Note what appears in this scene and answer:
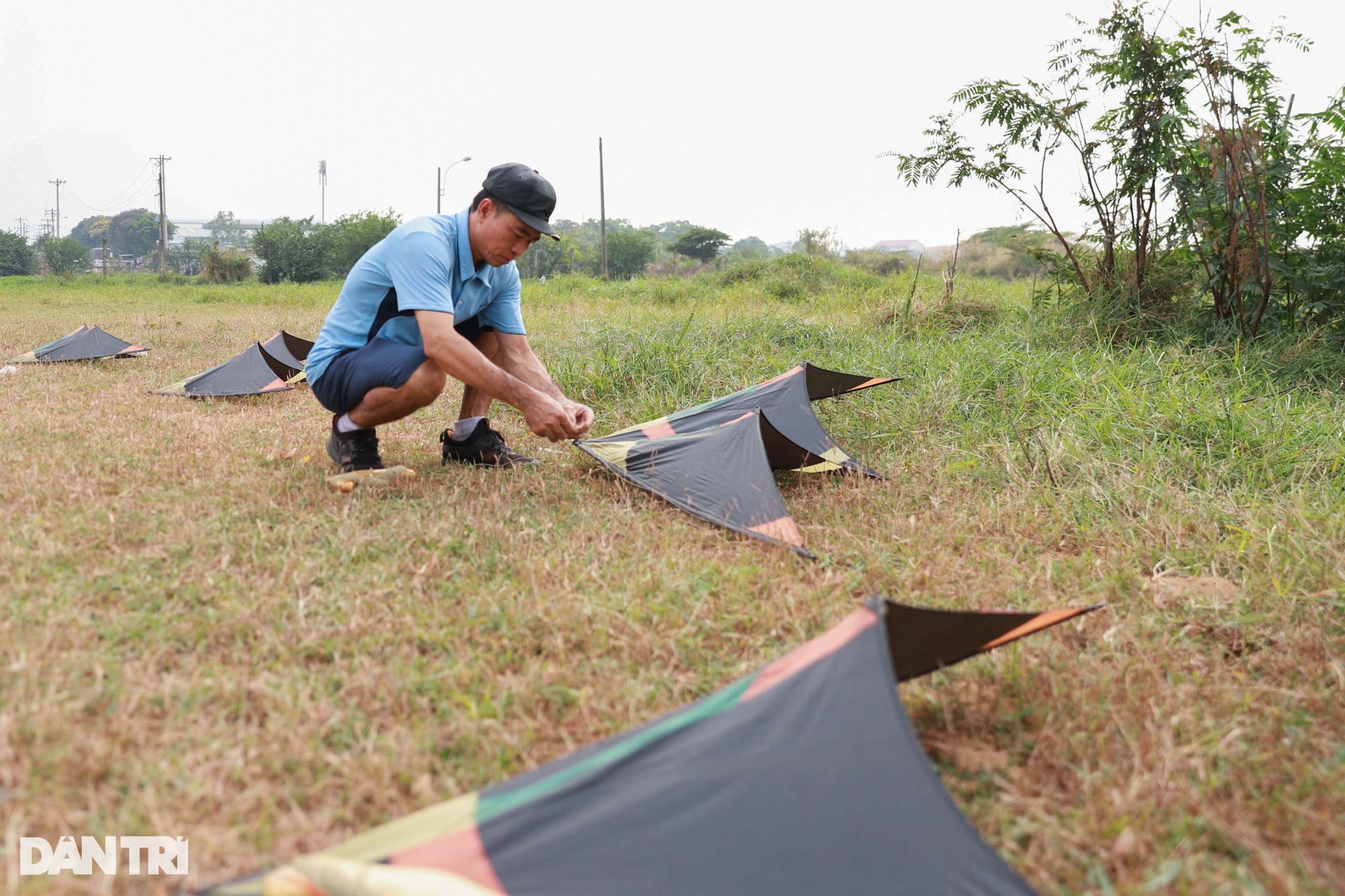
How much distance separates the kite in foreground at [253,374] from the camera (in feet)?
16.4

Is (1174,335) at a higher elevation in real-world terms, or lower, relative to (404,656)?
higher

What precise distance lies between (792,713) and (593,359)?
12.8 ft

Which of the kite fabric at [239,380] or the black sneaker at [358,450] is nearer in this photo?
the black sneaker at [358,450]

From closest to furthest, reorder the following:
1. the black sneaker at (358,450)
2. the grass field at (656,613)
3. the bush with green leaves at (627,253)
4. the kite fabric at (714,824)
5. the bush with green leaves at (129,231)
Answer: the kite fabric at (714,824) → the grass field at (656,613) → the black sneaker at (358,450) → the bush with green leaves at (627,253) → the bush with green leaves at (129,231)

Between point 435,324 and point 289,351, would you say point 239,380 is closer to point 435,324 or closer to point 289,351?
point 289,351

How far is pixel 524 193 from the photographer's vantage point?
279 centimetres

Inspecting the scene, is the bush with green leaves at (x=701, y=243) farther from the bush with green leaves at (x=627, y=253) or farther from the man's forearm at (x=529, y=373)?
the man's forearm at (x=529, y=373)

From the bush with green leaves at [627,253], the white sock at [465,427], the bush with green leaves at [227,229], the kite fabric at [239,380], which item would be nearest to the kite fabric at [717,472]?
the white sock at [465,427]

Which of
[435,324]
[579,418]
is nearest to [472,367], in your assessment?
[435,324]

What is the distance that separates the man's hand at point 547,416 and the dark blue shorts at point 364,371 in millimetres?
425

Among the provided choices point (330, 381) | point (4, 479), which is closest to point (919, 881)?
point (330, 381)

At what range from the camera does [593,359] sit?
4.98 metres

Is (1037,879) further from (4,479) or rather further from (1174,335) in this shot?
(1174,335)

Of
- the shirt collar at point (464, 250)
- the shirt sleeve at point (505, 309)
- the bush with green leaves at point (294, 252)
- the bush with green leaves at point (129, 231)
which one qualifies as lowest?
the shirt sleeve at point (505, 309)
